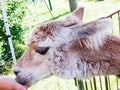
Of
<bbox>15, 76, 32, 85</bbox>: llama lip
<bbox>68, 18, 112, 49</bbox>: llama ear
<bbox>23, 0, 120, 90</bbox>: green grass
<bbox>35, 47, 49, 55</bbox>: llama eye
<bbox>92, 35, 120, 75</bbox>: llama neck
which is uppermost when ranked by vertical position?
<bbox>68, 18, 112, 49</bbox>: llama ear

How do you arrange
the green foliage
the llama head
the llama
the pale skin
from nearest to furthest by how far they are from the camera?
the pale skin
the llama
the llama head
the green foliage

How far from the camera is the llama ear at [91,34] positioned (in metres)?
3.11

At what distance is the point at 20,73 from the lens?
3.57 m

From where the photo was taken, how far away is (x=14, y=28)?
862 cm

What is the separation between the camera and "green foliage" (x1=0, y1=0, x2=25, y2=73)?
8.39 m

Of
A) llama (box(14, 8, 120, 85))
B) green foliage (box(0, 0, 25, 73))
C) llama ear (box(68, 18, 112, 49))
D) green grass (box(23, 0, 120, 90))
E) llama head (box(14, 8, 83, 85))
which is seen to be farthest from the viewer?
green grass (box(23, 0, 120, 90))

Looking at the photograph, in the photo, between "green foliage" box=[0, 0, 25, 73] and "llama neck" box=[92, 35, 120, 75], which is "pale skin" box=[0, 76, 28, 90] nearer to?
"llama neck" box=[92, 35, 120, 75]

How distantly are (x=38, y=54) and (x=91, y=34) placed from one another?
1.95 ft

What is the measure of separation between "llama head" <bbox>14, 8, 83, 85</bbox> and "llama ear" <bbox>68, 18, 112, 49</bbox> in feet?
0.59

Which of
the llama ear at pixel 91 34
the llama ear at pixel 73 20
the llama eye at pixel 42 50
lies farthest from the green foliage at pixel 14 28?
the llama ear at pixel 91 34

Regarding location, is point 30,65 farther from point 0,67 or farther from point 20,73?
point 0,67

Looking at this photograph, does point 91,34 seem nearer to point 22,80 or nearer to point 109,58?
point 109,58

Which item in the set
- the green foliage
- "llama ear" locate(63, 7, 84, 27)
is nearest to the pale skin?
"llama ear" locate(63, 7, 84, 27)

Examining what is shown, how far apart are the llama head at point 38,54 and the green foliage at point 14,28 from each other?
15.5 ft
